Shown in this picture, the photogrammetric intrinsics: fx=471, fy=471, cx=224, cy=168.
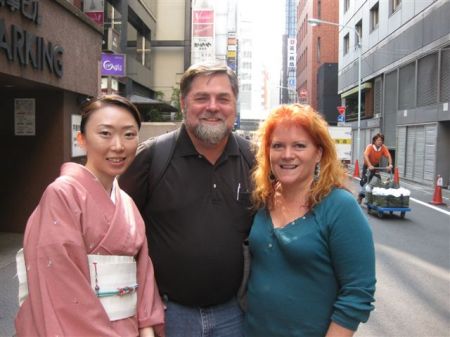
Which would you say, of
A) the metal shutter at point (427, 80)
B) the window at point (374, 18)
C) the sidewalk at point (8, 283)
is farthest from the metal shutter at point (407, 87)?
the sidewalk at point (8, 283)

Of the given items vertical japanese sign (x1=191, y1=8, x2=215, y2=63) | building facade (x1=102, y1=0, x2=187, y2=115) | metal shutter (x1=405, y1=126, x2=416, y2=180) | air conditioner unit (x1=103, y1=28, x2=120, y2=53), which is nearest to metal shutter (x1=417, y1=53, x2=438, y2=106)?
metal shutter (x1=405, y1=126, x2=416, y2=180)

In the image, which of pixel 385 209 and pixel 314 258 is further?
pixel 385 209

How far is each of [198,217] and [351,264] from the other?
82 cm

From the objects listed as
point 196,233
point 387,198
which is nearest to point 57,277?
point 196,233

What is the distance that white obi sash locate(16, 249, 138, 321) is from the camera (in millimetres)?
1823

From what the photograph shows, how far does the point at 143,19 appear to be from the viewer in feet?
91.6

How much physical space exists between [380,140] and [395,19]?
15131mm

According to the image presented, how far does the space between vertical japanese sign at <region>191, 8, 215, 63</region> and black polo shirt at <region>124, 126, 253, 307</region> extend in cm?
2887

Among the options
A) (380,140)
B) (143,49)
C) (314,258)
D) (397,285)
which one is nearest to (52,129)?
(397,285)

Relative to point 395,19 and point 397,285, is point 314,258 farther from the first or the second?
point 395,19

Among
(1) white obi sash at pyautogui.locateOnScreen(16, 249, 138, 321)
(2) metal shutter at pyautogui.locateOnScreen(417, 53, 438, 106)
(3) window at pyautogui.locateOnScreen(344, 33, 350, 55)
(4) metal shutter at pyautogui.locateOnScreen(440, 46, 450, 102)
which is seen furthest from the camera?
(3) window at pyautogui.locateOnScreen(344, 33, 350, 55)

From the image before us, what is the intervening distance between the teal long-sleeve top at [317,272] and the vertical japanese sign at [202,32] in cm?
2927

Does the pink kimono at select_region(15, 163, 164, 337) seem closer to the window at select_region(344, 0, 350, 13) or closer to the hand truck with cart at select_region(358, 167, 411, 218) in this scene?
the hand truck with cart at select_region(358, 167, 411, 218)

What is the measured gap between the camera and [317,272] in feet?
6.98
